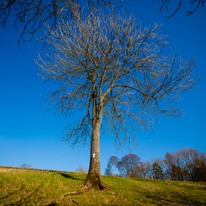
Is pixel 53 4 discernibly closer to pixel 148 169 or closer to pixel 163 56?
pixel 163 56

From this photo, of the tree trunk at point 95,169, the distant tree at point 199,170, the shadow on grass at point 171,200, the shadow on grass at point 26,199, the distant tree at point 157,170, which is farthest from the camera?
the distant tree at point 157,170

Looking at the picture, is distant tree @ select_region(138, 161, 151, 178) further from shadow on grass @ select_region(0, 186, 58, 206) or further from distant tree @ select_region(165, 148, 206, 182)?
shadow on grass @ select_region(0, 186, 58, 206)

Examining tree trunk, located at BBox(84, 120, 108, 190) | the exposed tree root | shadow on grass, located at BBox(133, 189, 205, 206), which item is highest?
tree trunk, located at BBox(84, 120, 108, 190)

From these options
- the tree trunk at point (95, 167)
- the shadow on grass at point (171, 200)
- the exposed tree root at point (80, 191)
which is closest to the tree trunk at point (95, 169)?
the tree trunk at point (95, 167)

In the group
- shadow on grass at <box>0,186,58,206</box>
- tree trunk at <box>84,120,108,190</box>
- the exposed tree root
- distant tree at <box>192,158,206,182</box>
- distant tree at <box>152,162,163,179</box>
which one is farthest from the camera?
distant tree at <box>152,162,163,179</box>

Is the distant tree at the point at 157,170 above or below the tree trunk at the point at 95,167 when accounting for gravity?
below

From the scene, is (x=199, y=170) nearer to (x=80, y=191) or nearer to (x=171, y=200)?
(x=171, y=200)

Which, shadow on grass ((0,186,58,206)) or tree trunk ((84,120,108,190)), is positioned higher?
tree trunk ((84,120,108,190))

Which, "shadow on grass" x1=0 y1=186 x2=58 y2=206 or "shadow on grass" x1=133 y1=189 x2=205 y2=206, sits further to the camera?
"shadow on grass" x1=133 y1=189 x2=205 y2=206

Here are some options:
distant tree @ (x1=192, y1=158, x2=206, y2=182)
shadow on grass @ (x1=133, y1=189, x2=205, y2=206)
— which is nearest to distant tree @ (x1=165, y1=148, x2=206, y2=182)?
distant tree @ (x1=192, y1=158, x2=206, y2=182)

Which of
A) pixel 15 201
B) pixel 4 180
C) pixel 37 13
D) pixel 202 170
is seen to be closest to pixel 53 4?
pixel 37 13

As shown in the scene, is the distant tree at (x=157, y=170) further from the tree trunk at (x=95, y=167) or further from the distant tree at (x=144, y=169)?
the tree trunk at (x=95, y=167)

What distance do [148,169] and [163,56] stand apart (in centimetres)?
4004

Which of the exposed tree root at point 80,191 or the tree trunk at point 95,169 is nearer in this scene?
the exposed tree root at point 80,191
